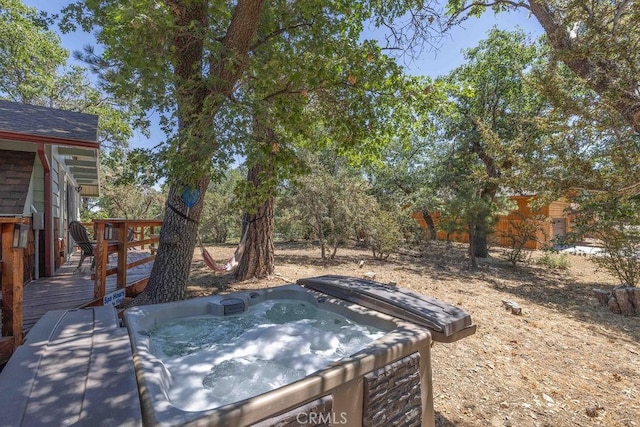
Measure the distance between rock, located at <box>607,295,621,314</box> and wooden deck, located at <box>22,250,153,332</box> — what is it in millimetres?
8092

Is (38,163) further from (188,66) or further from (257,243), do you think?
(257,243)

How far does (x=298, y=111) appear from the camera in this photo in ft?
15.0

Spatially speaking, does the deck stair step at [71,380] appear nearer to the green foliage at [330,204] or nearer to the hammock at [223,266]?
the hammock at [223,266]

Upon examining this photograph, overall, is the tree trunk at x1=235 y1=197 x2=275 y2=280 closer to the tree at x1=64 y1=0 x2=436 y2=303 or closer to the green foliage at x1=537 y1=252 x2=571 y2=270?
the tree at x1=64 y1=0 x2=436 y2=303

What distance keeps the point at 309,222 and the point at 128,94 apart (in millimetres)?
5257

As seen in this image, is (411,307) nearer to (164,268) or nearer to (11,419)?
(11,419)

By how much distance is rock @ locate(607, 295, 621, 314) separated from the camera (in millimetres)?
5145

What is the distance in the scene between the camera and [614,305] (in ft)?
17.0

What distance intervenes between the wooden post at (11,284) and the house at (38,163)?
274cm

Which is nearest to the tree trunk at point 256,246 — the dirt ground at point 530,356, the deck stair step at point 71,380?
the dirt ground at point 530,356

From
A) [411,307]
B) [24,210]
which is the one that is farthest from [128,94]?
[411,307]

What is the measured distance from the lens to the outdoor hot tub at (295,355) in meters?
1.61

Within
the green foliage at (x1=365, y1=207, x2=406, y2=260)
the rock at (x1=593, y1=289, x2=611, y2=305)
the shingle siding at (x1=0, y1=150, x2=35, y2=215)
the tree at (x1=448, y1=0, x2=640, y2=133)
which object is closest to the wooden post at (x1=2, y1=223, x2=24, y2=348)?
the shingle siding at (x1=0, y1=150, x2=35, y2=215)

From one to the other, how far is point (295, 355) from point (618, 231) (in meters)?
6.80
